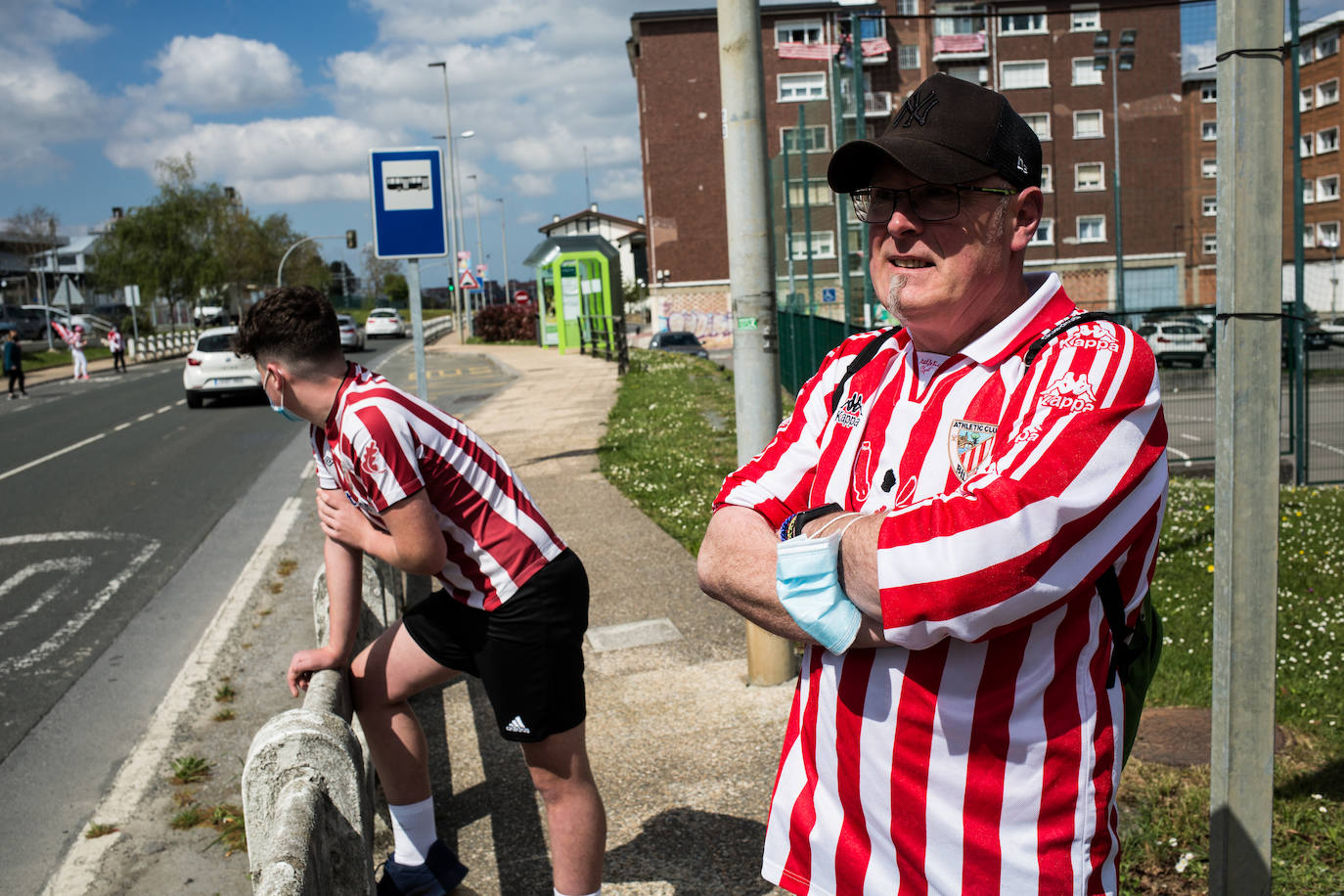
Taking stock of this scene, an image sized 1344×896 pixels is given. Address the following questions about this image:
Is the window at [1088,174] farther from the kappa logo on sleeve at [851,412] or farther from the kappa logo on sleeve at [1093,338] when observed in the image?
the kappa logo on sleeve at [1093,338]

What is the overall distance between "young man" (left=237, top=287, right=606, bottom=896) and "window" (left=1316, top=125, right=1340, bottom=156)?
4319 centimetres

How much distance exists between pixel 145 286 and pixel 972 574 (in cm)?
5807

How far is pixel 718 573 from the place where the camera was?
177 centimetres

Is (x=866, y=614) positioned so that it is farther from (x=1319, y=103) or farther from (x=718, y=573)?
(x=1319, y=103)

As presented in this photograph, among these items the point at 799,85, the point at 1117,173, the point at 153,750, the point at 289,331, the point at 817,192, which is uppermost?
the point at 799,85

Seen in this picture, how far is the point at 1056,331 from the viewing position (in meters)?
1.60

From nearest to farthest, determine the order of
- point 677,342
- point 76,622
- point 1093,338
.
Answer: point 1093,338
point 76,622
point 677,342

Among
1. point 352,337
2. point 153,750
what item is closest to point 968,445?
point 153,750

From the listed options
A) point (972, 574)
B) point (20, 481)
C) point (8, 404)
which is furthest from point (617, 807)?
point (8, 404)

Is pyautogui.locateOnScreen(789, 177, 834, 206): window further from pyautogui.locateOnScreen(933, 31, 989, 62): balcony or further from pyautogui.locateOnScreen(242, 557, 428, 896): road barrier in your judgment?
pyautogui.locateOnScreen(933, 31, 989, 62): balcony

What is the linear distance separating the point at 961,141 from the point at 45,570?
Answer: 348 inches

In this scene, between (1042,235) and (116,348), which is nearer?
(1042,235)

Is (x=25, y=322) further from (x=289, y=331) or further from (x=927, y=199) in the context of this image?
(x=927, y=199)

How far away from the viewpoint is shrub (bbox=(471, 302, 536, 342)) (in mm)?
44688
